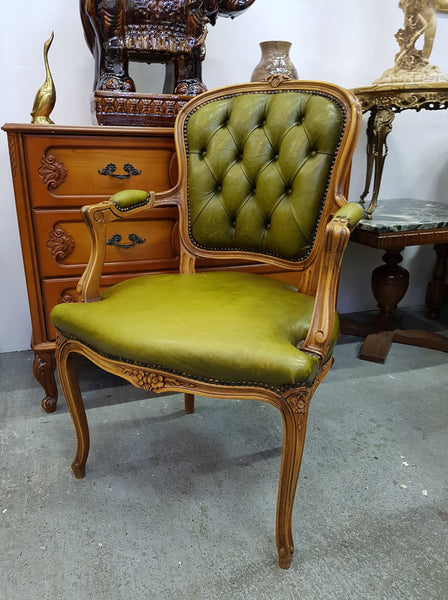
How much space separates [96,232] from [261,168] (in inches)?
22.7

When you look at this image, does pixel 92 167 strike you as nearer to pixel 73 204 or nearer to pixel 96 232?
pixel 73 204

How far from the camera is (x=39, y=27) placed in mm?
Result: 1898

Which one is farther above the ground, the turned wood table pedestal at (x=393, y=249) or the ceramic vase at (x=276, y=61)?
the ceramic vase at (x=276, y=61)

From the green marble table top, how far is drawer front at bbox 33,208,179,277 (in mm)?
899

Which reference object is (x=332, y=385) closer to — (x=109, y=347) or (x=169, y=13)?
(x=109, y=347)

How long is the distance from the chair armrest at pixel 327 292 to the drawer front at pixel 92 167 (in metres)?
0.89

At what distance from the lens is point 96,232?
129 cm

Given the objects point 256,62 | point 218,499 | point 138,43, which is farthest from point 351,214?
point 256,62

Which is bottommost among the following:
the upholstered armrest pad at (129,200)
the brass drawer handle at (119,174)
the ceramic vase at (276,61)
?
the upholstered armrest pad at (129,200)

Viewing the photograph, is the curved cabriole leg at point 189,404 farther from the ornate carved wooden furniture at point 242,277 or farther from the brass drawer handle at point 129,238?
the brass drawer handle at point 129,238

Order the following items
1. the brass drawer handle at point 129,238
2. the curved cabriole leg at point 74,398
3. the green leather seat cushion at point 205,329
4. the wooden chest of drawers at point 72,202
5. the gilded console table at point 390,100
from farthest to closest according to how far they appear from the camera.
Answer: the gilded console table at point 390,100 < the brass drawer handle at point 129,238 < the wooden chest of drawers at point 72,202 < the curved cabriole leg at point 74,398 < the green leather seat cushion at point 205,329

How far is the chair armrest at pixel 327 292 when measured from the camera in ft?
3.17

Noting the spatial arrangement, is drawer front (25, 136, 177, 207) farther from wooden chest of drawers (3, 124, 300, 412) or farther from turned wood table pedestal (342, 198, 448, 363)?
turned wood table pedestal (342, 198, 448, 363)

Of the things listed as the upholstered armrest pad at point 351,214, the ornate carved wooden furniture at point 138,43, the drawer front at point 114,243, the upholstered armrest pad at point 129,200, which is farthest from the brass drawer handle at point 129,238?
the upholstered armrest pad at point 351,214
